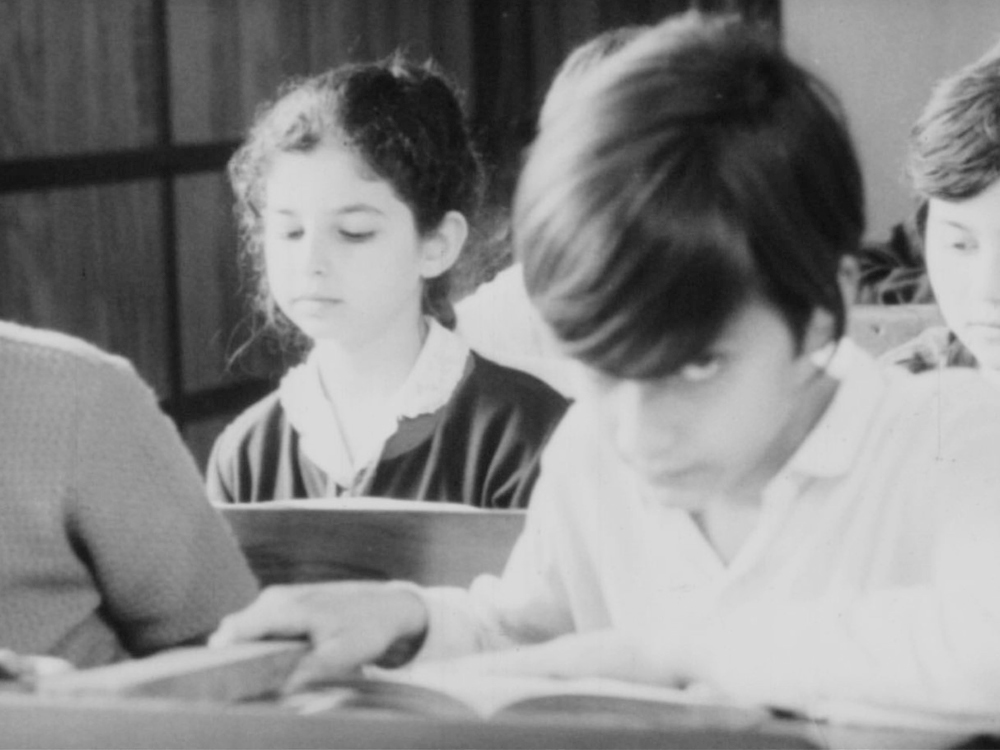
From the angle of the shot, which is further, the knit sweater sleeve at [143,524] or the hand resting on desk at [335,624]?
the knit sweater sleeve at [143,524]

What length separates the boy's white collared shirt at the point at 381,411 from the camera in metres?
0.49

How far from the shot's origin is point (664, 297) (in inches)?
12.6

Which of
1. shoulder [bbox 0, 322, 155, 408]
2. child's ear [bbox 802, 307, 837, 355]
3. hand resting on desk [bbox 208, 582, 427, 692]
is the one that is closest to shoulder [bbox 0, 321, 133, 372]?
shoulder [bbox 0, 322, 155, 408]

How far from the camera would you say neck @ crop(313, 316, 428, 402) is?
1.63ft

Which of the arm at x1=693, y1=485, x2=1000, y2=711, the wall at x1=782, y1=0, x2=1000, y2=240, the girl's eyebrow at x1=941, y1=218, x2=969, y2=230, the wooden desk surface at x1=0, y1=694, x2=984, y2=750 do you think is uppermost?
the wall at x1=782, y1=0, x2=1000, y2=240

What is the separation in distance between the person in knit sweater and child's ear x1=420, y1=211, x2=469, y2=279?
0.29 ft

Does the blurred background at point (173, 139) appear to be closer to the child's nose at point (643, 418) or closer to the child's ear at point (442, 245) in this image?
the child's ear at point (442, 245)

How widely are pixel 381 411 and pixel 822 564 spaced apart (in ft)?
0.49

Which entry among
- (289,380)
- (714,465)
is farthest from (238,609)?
(714,465)

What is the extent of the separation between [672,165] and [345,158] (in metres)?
0.19

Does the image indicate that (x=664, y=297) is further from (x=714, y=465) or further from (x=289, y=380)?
(x=289, y=380)

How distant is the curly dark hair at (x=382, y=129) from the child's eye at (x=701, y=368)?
176 millimetres

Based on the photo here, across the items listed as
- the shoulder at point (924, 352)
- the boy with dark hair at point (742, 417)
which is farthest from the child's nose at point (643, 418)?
the shoulder at point (924, 352)

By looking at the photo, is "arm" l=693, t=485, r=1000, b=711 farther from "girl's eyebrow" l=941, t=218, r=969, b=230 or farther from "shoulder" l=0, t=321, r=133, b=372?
"shoulder" l=0, t=321, r=133, b=372
